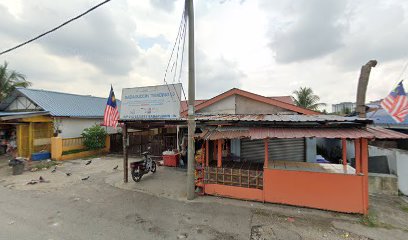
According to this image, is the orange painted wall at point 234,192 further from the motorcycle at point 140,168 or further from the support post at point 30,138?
the support post at point 30,138

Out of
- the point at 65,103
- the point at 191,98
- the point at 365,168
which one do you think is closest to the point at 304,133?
the point at 365,168

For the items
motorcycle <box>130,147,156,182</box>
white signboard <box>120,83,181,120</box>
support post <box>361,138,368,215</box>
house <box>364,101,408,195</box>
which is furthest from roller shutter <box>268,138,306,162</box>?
motorcycle <box>130,147,156,182</box>

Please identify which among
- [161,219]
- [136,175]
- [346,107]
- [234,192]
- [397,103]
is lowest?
[161,219]

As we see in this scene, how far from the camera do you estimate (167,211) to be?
231 inches

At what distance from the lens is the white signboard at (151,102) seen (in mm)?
7344

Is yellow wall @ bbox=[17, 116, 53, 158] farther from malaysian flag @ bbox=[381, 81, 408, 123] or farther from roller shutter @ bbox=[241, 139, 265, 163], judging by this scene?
malaysian flag @ bbox=[381, 81, 408, 123]

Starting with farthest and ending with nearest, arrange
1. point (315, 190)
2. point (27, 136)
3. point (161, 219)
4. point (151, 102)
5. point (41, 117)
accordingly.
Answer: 1. point (27, 136)
2. point (41, 117)
3. point (151, 102)
4. point (315, 190)
5. point (161, 219)

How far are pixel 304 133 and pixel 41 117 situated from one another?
51.9 feet

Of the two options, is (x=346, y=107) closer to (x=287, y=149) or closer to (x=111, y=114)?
(x=287, y=149)

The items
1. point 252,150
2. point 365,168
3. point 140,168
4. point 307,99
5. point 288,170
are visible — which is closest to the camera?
point 365,168

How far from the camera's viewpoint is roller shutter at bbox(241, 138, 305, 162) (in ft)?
32.0

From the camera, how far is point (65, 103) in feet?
51.8

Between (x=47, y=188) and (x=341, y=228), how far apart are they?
10273 millimetres


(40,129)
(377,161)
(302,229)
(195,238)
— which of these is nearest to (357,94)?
(377,161)
